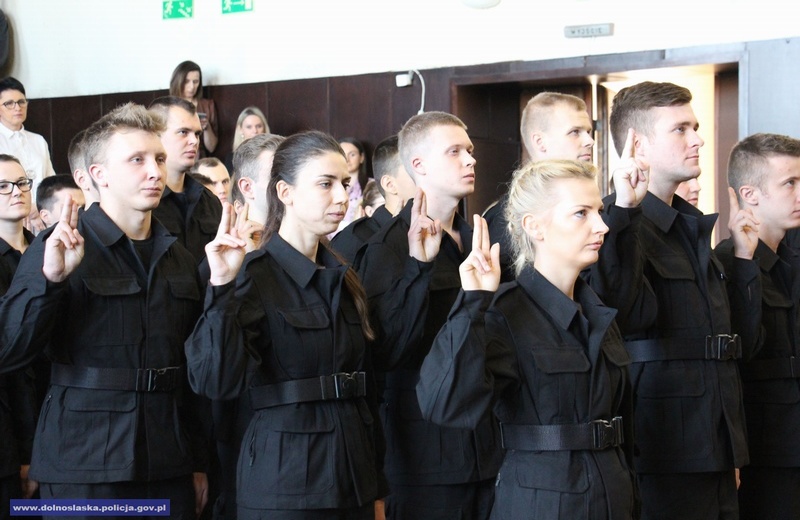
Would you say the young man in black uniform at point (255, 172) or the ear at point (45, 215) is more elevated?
the young man in black uniform at point (255, 172)

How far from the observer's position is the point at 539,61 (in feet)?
24.5

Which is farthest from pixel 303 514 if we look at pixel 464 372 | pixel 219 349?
pixel 464 372

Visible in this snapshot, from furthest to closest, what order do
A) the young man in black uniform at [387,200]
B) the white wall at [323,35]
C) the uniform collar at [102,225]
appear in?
the white wall at [323,35] → the young man in black uniform at [387,200] → the uniform collar at [102,225]

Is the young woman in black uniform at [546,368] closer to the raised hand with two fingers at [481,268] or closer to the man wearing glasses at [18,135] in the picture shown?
the raised hand with two fingers at [481,268]

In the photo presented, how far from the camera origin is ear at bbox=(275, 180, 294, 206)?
312 cm

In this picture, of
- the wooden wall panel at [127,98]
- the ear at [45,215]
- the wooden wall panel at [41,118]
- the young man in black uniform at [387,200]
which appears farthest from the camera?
the wooden wall panel at [41,118]

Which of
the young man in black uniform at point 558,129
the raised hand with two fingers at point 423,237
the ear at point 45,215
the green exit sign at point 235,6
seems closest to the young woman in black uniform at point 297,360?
the raised hand with two fingers at point 423,237

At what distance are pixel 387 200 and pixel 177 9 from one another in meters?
4.65

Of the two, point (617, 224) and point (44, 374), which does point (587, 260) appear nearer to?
point (617, 224)

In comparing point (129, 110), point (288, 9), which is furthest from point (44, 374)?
point (288, 9)

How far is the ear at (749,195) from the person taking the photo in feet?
13.3

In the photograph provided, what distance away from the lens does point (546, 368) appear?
2.65 meters

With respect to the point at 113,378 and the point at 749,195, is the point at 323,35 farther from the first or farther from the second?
the point at 113,378

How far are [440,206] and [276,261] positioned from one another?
904 millimetres
